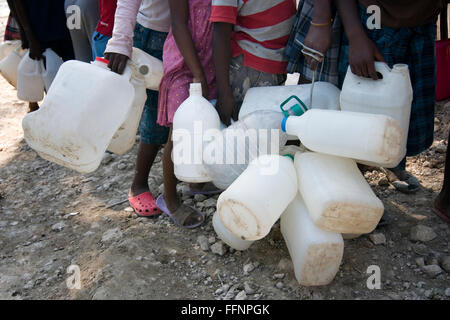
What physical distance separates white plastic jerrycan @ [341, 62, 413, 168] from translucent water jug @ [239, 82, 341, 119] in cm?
12

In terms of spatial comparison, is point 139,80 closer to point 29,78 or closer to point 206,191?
point 206,191

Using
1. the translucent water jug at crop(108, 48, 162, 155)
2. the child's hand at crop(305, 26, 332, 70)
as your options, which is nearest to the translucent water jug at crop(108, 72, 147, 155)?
the translucent water jug at crop(108, 48, 162, 155)

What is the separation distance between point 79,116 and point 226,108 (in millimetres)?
609

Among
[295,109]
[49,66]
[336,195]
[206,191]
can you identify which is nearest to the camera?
[336,195]

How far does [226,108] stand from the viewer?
1.86 meters

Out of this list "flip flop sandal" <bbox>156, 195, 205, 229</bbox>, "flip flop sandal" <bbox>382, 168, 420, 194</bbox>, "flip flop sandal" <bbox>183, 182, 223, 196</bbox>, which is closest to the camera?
"flip flop sandal" <bbox>156, 195, 205, 229</bbox>

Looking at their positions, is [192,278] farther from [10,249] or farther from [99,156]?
[10,249]

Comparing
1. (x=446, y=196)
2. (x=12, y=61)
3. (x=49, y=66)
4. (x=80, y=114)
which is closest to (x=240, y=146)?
(x=80, y=114)

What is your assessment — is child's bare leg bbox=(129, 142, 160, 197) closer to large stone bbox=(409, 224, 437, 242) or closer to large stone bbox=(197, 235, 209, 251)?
large stone bbox=(197, 235, 209, 251)

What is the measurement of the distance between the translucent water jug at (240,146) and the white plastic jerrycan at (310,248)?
241 mm

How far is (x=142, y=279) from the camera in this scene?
1799 mm

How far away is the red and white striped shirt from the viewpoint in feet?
6.03

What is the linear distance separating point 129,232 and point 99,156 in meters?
0.52

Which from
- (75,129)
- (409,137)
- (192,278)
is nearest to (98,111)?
(75,129)
